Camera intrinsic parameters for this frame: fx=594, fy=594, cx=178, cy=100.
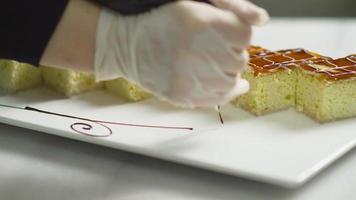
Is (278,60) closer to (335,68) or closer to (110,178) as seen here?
(335,68)

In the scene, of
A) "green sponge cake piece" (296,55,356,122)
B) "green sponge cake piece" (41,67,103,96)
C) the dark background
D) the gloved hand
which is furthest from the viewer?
the dark background

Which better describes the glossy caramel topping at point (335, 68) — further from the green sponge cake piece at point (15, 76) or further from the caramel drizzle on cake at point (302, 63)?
the green sponge cake piece at point (15, 76)

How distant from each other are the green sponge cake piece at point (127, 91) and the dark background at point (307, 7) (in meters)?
1.15

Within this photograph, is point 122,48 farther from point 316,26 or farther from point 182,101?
point 316,26

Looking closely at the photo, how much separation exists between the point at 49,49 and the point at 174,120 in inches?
12.8

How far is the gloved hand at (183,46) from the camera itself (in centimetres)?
71

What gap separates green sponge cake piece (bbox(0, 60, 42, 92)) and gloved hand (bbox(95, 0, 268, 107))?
0.45m

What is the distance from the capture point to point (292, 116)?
107cm

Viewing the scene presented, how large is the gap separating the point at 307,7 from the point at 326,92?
1245 millimetres

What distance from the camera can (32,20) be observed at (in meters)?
0.74

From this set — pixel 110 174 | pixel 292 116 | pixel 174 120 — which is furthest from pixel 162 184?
pixel 292 116

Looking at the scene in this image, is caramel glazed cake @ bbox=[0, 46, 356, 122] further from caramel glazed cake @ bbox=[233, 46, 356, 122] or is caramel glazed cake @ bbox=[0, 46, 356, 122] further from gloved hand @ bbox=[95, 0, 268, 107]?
gloved hand @ bbox=[95, 0, 268, 107]

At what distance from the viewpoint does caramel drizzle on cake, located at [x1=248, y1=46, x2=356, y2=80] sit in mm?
1065

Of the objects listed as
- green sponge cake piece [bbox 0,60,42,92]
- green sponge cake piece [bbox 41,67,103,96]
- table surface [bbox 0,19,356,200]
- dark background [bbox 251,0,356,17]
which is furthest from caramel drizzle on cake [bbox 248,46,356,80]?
dark background [bbox 251,0,356,17]
